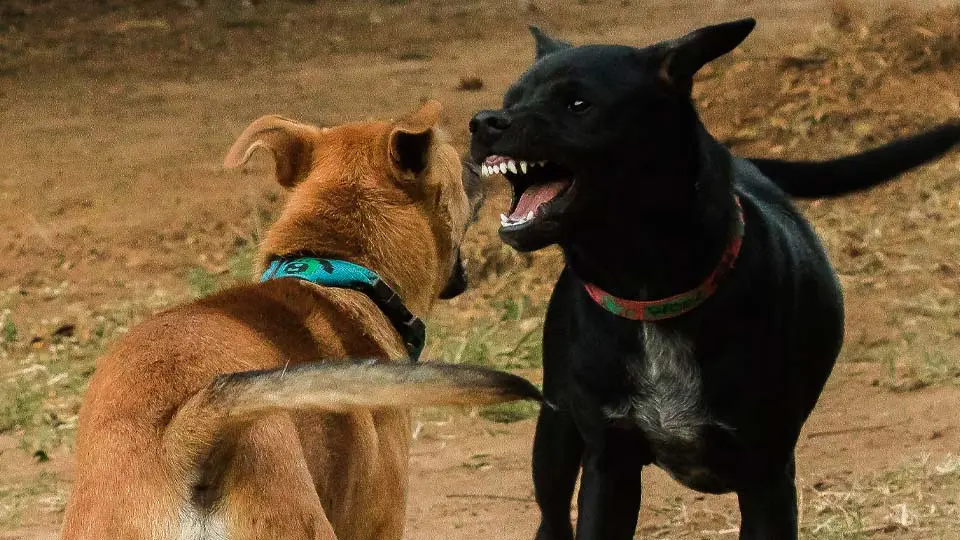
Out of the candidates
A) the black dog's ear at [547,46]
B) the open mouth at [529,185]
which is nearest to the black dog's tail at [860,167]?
the black dog's ear at [547,46]

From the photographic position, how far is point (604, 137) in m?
4.42

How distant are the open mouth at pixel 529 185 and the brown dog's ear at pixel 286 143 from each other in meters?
0.85

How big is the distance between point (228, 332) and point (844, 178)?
234 centimetres

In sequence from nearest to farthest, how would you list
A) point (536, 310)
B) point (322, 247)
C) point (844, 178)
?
point (322, 247) < point (844, 178) < point (536, 310)

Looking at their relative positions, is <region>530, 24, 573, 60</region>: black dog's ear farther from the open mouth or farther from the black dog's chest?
the black dog's chest

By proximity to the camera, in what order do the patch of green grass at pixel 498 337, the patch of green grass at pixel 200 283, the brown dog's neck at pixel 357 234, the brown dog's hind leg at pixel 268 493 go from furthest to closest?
the patch of green grass at pixel 200 283 < the patch of green grass at pixel 498 337 < the brown dog's neck at pixel 357 234 < the brown dog's hind leg at pixel 268 493

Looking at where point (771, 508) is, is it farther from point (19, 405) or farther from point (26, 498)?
point (19, 405)

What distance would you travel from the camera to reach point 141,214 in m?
10.4

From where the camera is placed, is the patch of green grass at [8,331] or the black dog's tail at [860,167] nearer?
the black dog's tail at [860,167]

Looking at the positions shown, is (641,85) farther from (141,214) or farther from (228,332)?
→ (141,214)

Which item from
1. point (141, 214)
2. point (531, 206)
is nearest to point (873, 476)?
point (531, 206)

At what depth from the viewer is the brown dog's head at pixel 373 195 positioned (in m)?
5.02

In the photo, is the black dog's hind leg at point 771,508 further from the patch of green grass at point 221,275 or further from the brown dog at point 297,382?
the patch of green grass at point 221,275

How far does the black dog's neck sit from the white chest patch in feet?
0.44
